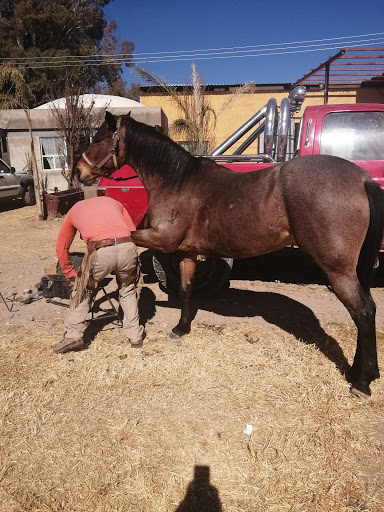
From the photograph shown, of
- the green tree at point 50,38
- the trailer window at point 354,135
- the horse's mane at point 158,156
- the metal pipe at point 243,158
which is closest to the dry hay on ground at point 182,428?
the horse's mane at point 158,156

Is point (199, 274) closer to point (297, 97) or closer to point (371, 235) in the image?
point (371, 235)

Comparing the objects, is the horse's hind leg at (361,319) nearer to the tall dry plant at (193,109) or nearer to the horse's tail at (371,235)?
the horse's tail at (371,235)

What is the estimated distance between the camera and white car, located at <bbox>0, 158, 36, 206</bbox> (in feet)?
43.8

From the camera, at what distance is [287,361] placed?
349 centimetres

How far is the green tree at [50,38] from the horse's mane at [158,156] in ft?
75.9

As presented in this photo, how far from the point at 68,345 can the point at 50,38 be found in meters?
30.9

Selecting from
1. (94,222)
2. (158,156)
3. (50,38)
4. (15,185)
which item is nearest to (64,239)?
(94,222)

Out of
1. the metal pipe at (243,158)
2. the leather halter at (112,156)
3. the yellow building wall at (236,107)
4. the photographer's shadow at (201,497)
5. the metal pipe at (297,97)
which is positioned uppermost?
the yellow building wall at (236,107)

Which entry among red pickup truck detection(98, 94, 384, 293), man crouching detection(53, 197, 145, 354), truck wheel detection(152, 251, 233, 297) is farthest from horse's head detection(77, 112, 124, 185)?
truck wheel detection(152, 251, 233, 297)

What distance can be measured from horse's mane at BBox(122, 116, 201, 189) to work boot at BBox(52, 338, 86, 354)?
1.80m

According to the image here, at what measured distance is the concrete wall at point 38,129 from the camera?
15992mm

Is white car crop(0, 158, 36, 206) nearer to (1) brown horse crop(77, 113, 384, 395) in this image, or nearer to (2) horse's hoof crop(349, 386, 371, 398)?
(1) brown horse crop(77, 113, 384, 395)

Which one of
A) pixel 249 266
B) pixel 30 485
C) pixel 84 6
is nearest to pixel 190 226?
pixel 30 485

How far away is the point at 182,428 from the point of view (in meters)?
2.65
